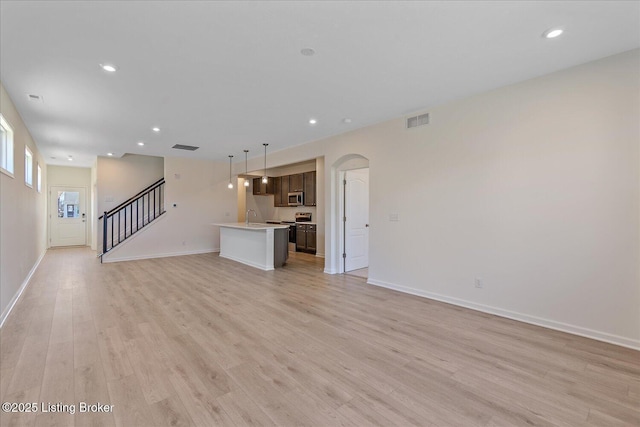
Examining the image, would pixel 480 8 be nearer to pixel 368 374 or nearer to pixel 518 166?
pixel 518 166

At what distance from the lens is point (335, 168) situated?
584cm

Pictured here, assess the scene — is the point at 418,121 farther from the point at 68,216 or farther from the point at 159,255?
the point at 68,216

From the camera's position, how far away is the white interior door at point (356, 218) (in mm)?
5973

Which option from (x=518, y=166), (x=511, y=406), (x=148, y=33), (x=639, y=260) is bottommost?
(x=511, y=406)

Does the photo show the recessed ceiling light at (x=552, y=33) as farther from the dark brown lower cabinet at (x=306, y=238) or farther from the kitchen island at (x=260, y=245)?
the dark brown lower cabinet at (x=306, y=238)

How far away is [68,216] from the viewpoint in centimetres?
990

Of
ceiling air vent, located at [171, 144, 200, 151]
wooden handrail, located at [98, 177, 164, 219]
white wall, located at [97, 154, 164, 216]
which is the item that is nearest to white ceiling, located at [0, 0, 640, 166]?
ceiling air vent, located at [171, 144, 200, 151]

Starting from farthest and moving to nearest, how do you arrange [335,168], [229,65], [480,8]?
[335,168] → [229,65] → [480,8]

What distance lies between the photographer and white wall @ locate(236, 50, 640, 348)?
2.82 m

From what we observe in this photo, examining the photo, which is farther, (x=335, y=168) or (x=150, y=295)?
(x=335, y=168)

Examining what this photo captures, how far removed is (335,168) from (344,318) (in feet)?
10.5

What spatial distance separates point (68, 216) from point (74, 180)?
1247mm

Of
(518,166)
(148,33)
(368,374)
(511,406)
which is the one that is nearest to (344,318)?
(368,374)

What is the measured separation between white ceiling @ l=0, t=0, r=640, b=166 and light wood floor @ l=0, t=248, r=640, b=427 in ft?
9.07
